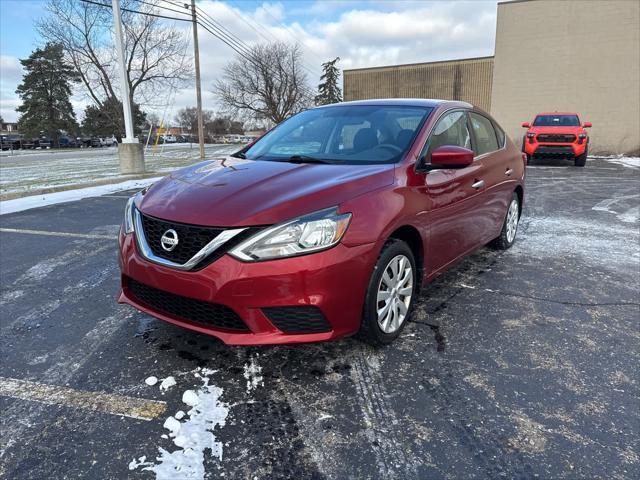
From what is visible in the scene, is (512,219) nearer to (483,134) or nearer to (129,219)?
(483,134)

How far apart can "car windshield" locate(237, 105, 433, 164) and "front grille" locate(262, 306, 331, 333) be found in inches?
46.5

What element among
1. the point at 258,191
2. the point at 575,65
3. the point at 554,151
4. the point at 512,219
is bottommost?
the point at 512,219

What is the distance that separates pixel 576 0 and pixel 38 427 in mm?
27854

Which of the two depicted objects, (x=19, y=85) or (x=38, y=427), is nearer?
(x=38, y=427)

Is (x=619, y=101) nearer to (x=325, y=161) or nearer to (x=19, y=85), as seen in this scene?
(x=325, y=161)

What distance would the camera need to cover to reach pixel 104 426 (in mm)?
2051

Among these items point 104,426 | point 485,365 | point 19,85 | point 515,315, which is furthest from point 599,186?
point 19,85

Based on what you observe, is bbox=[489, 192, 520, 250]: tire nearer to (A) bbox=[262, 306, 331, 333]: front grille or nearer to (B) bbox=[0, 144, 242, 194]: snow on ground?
(A) bbox=[262, 306, 331, 333]: front grille

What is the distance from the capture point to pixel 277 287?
2.19 metres

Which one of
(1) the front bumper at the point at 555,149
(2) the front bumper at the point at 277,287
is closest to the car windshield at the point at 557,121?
(1) the front bumper at the point at 555,149

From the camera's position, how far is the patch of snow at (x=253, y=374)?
7.78 feet

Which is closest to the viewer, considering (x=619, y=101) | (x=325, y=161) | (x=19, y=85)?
(x=325, y=161)

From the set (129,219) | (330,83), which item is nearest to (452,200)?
(129,219)

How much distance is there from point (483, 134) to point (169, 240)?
3.07 m
